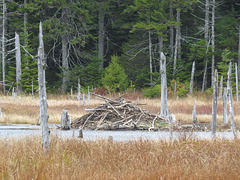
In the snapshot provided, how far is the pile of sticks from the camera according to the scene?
1383 cm

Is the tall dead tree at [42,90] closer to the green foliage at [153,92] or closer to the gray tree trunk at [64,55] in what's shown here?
the green foliage at [153,92]

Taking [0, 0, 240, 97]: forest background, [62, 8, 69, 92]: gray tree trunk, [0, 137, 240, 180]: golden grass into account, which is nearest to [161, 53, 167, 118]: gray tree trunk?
[0, 137, 240, 180]: golden grass

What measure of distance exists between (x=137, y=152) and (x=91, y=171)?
1476 mm

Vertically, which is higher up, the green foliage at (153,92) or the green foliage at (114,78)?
the green foliage at (114,78)

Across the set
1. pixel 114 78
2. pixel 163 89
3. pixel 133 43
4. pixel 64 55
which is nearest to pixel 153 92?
pixel 114 78

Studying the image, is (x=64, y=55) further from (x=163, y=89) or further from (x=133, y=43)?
(x=163, y=89)

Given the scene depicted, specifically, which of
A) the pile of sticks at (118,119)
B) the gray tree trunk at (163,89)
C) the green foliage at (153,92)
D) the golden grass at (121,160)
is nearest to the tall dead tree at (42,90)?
the golden grass at (121,160)

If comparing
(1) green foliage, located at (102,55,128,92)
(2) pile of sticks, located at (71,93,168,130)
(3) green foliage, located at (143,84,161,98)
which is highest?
(1) green foliage, located at (102,55,128,92)

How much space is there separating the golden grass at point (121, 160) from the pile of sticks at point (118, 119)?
632cm

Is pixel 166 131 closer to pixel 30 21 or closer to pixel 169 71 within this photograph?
pixel 169 71

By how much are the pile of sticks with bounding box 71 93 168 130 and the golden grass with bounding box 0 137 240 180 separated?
20.7 ft

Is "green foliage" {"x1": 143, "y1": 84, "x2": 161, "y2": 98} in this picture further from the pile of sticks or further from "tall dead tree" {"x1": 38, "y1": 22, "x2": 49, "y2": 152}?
"tall dead tree" {"x1": 38, "y1": 22, "x2": 49, "y2": 152}

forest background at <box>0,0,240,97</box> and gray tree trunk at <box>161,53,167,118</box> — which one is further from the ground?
forest background at <box>0,0,240,97</box>

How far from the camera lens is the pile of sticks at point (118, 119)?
45.4 ft
